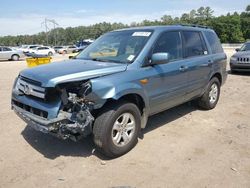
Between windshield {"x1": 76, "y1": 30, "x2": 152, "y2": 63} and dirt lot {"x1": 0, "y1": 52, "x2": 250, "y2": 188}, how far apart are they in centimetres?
148

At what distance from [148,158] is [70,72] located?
174cm

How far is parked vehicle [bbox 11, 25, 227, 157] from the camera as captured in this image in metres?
3.78

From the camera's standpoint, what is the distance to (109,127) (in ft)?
12.9

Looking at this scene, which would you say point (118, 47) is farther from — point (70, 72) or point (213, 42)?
point (213, 42)

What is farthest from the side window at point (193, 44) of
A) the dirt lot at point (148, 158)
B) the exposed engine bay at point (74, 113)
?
the exposed engine bay at point (74, 113)

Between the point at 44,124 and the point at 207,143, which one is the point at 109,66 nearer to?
the point at 44,124

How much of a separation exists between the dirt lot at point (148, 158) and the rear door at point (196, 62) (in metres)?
0.75

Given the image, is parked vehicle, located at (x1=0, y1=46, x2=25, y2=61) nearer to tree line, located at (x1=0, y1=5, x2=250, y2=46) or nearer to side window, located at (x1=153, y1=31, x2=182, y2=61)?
tree line, located at (x1=0, y1=5, x2=250, y2=46)

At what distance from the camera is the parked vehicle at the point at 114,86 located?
378 centimetres

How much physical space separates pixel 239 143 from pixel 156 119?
6.00ft

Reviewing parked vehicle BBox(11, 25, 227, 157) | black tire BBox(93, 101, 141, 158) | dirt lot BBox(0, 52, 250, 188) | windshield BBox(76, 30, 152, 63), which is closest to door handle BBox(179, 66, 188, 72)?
parked vehicle BBox(11, 25, 227, 157)

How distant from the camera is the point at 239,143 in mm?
4773

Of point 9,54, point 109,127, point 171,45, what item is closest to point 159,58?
point 171,45

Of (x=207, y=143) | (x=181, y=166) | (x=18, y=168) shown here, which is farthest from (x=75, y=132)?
(x=207, y=143)
